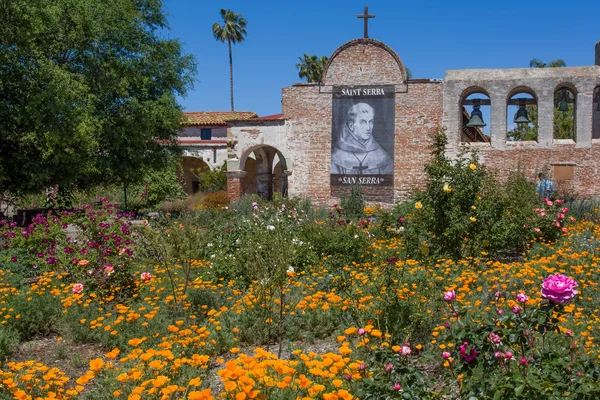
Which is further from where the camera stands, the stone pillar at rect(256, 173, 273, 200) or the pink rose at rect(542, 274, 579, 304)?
the stone pillar at rect(256, 173, 273, 200)

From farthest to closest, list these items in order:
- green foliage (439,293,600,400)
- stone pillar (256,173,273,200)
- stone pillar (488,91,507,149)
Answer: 1. stone pillar (256,173,273,200)
2. stone pillar (488,91,507,149)
3. green foliage (439,293,600,400)

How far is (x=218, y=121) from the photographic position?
1389 inches

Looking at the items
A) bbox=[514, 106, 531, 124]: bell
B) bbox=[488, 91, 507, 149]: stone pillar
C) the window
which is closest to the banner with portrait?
bbox=[488, 91, 507, 149]: stone pillar

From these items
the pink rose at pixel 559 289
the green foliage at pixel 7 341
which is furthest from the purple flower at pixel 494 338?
the green foliage at pixel 7 341

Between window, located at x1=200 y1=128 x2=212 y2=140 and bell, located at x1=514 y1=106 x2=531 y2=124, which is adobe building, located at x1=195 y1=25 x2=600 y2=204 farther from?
window, located at x1=200 y1=128 x2=212 y2=140

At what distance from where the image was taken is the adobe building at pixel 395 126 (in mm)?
18328

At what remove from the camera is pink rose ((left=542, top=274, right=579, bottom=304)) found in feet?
9.43

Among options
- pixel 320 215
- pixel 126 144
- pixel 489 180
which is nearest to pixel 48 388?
pixel 489 180

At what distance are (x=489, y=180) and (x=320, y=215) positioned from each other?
6.13 meters

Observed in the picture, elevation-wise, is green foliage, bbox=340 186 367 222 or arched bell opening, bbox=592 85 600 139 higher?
arched bell opening, bbox=592 85 600 139

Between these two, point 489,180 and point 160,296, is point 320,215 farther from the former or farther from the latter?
point 160,296

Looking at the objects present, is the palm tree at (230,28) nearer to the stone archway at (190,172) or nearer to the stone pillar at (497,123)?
the stone archway at (190,172)

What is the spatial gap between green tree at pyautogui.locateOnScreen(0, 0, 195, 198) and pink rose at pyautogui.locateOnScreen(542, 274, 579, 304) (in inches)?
538

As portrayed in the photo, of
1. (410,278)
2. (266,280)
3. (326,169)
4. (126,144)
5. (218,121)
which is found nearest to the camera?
(266,280)
